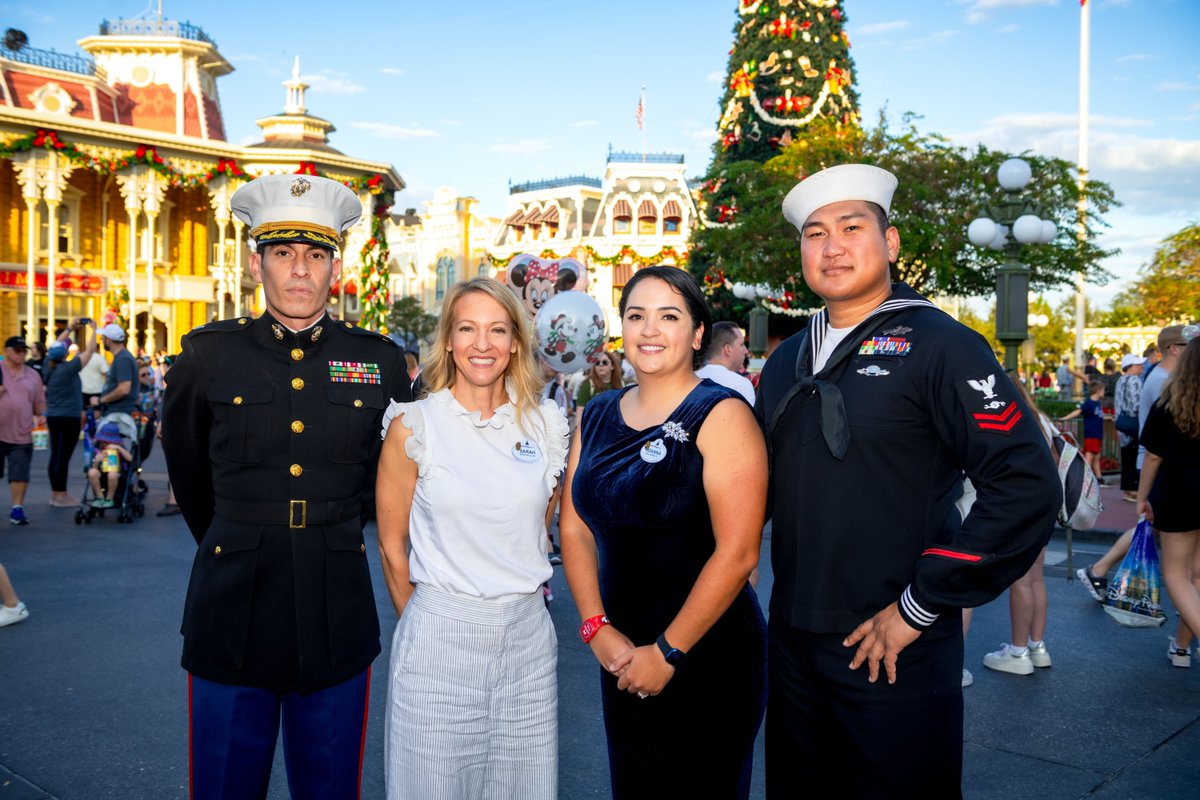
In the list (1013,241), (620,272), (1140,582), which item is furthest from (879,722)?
(620,272)

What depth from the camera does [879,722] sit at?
2.50 metres

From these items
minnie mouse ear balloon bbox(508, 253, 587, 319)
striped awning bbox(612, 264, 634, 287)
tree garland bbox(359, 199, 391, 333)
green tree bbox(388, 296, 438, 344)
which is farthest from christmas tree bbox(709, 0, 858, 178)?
green tree bbox(388, 296, 438, 344)

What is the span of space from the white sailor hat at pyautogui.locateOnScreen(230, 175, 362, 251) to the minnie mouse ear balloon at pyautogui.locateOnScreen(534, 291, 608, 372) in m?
6.48

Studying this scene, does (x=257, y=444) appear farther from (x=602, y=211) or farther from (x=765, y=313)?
(x=602, y=211)

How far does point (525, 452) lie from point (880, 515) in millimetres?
1112

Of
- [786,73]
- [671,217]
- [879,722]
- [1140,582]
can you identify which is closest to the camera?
[879,722]

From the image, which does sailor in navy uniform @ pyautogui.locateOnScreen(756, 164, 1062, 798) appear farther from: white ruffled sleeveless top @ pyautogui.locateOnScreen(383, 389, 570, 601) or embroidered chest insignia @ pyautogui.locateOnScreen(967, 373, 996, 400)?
white ruffled sleeveless top @ pyautogui.locateOnScreen(383, 389, 570, 601)

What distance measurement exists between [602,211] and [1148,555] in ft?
162

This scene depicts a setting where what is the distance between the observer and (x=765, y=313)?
24.0 meters

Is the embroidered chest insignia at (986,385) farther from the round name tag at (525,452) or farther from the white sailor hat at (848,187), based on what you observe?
the round name tag at (525,452)

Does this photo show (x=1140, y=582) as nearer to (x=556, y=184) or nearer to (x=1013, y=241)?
(x=1013, y=241)

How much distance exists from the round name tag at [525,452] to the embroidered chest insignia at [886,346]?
41.9 inches

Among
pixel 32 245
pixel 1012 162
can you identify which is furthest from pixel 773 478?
pixel 32 245

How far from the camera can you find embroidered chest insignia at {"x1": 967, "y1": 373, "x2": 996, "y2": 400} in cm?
237
